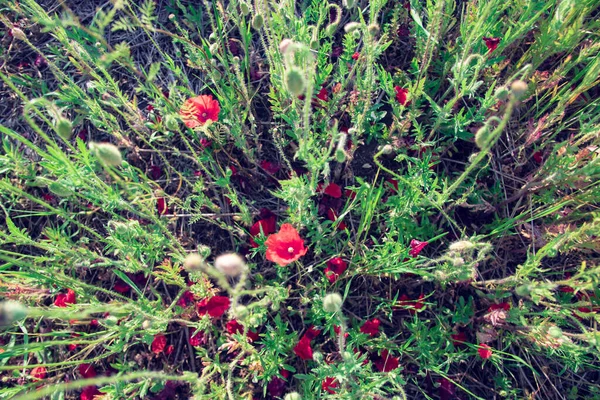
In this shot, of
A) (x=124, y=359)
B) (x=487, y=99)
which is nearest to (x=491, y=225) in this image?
(x=487, y=99)

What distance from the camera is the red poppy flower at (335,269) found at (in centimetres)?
234

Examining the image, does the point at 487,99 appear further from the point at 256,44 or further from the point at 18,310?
the point at 18,310

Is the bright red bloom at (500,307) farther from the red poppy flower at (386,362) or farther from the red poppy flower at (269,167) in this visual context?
the red poppy flower at (269,167)

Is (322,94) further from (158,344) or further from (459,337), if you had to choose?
(158,344)

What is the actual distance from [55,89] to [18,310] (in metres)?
2.14

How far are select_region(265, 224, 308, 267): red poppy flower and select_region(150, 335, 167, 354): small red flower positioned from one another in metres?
0.85

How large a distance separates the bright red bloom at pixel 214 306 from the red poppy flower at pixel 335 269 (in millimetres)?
587

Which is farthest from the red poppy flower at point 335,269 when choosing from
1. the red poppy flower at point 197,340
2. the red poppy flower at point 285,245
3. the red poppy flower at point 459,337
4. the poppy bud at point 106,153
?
the poppy bud at point 106,153

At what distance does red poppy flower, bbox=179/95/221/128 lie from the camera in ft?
7.76

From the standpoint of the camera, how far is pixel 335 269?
7.86 ft

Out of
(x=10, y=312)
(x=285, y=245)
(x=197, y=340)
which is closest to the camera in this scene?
(x=10, y=312)

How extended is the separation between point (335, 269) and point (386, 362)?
559mm

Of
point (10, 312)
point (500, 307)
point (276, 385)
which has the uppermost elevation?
point (10, 312)

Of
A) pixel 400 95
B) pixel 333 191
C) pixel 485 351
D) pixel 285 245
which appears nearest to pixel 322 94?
pixel 400 95
